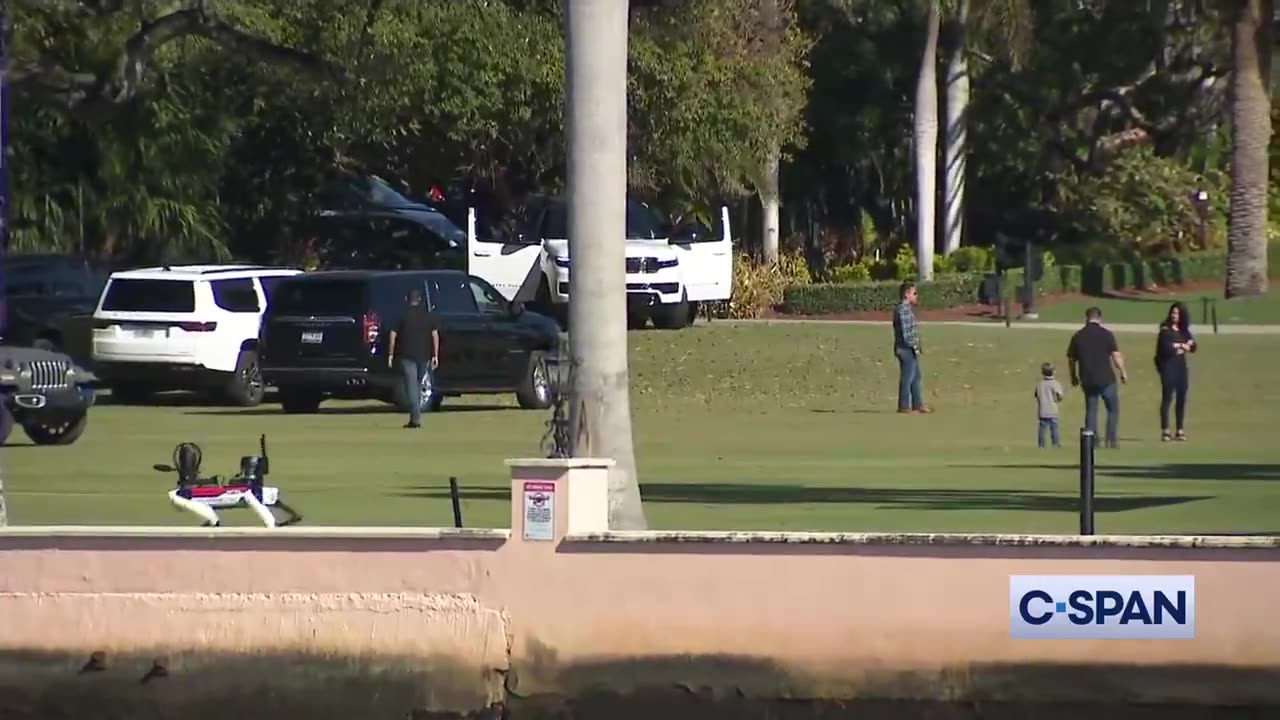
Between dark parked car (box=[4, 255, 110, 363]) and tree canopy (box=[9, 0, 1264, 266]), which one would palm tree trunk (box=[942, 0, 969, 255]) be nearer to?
tree canopy (box=[9, 0, 1264, 266])

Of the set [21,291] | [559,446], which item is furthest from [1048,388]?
[21,291]

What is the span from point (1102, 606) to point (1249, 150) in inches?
1348

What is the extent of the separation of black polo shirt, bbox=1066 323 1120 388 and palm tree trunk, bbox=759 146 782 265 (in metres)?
20.7

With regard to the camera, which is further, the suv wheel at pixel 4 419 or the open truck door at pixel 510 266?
the open truck door at pixel 510 266

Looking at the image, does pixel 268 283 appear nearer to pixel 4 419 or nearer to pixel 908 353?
pixel 908 353

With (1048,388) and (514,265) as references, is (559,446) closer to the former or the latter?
(1048,388)

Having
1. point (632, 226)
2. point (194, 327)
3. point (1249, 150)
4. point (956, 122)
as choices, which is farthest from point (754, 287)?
point (194, 327)

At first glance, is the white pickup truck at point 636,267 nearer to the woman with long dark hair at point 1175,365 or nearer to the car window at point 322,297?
the car window at point 322,297

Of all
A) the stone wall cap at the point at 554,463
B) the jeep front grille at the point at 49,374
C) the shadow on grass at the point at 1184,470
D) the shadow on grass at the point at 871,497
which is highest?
the jeep front grille at the point at 49,374

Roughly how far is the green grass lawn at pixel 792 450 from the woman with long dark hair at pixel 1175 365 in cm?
37

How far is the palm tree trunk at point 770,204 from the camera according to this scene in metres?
47.7

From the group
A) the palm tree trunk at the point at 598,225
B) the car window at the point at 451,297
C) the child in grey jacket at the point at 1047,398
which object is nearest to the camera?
the palm tree trunk at the point at 598,225

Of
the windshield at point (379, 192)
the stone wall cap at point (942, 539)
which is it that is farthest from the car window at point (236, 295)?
the stone wall cap at point (942, 539)

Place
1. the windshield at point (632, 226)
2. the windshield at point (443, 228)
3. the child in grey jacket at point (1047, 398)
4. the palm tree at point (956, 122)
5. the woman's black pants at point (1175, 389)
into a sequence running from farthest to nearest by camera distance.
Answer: the palm tree at point (956, 122), the windshield at point (443, 228), the windshield at point (632, 226), the woman's black pants at point (1175, 389), the child in grey jacket at point (1047, 398)
